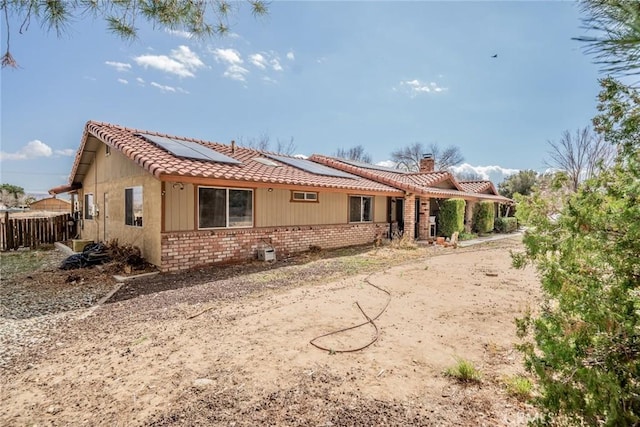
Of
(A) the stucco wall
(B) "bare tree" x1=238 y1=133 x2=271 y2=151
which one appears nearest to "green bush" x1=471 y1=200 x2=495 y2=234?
(A) the stucco wall

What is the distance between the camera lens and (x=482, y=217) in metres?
18.0

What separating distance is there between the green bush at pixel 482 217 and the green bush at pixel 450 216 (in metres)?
3.31

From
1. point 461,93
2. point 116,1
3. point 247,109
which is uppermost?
point 247,109

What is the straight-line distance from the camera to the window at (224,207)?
28.3ft

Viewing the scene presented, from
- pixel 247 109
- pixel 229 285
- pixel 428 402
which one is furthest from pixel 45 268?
pixel 247 109

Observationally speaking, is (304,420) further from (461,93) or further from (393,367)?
(461,93)

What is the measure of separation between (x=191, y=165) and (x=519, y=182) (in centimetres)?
3215

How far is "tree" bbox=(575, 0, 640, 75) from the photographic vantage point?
1578 millimetres

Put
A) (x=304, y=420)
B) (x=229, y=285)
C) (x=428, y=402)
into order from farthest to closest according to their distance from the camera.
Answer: (x=229, y=285), (x=428, y=402), (x=304, y=420)

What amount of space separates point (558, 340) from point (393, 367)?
1.99 m

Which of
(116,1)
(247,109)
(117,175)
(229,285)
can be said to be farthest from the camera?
(247,109)

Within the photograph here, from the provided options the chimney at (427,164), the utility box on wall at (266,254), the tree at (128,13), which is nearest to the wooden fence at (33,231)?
the utility box on wall at (266,254)

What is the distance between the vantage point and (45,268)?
8797 millimetres

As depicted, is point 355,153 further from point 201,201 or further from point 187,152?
point 201,201
